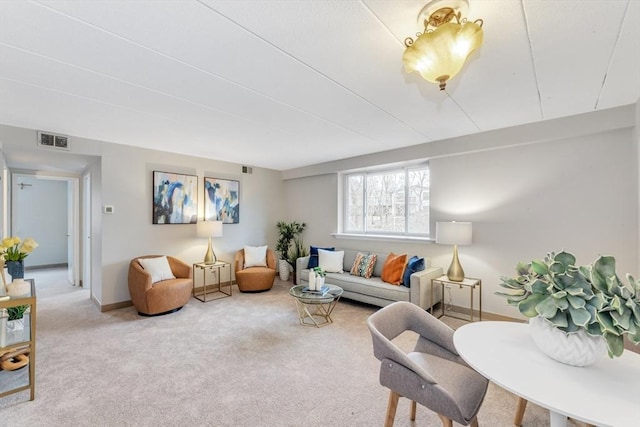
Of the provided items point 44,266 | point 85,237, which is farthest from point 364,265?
point 44,266

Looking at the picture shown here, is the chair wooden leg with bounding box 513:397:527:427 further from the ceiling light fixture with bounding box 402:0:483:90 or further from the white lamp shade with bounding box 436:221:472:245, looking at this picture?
the ceiling light fixture with bounding box 402:0:483:90

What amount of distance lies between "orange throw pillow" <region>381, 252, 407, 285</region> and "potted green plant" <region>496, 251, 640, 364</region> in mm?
2664

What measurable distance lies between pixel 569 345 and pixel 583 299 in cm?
22

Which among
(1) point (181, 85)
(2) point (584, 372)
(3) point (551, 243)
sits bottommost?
(2) point (584, 372)

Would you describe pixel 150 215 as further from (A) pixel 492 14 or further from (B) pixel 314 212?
(A) pixel 492 14

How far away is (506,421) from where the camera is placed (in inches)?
73.1

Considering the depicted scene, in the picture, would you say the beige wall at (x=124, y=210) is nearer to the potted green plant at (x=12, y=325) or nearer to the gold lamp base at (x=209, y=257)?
the gold lamp base at (x=209, y=257)

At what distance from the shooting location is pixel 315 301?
3268mm

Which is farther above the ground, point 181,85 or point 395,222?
point 181,85

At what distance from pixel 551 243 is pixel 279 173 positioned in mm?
4981

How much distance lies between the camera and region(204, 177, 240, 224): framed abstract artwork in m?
5.07

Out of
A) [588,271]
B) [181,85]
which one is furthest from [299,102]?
[588,271]

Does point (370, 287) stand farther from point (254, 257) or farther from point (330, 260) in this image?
point (254, 257)

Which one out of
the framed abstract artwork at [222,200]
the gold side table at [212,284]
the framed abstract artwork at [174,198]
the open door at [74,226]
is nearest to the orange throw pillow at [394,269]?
the gold side table at [212,284]
